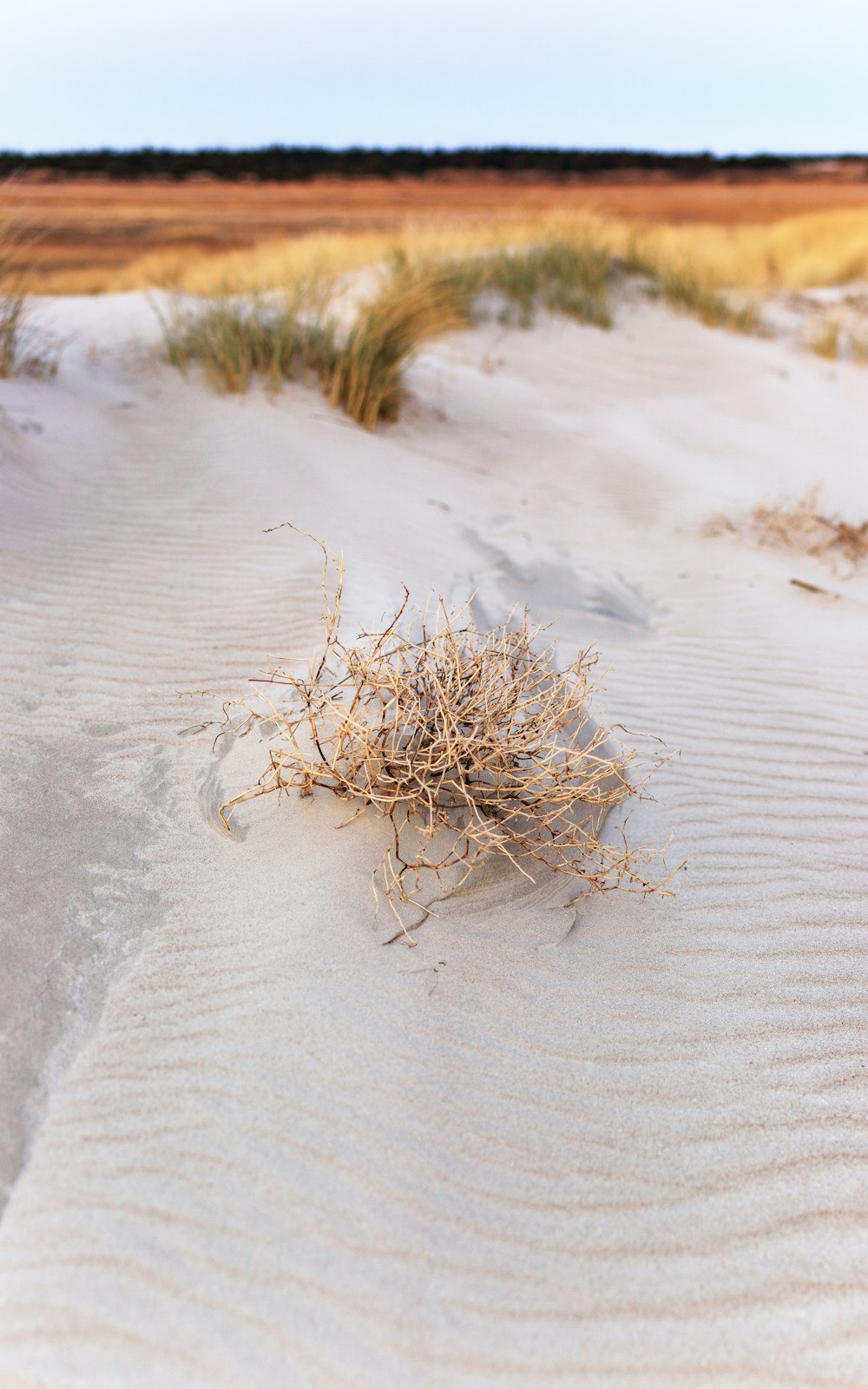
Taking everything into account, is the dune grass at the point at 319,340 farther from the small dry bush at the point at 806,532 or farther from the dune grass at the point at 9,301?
the small dry bush at the point at 806,532

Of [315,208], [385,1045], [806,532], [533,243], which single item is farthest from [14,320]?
[315,208]

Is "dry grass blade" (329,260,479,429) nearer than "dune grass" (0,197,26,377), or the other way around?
"dune grass" (0,197,26,377)

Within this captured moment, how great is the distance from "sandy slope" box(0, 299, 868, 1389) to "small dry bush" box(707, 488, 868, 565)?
1.57m

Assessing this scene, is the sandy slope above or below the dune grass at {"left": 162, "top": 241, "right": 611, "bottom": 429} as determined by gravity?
below

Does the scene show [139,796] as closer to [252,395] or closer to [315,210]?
[252,395]

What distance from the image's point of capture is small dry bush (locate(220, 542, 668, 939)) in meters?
2.65

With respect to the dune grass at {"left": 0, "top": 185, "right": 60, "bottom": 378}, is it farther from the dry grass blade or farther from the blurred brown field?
the blurred brown field

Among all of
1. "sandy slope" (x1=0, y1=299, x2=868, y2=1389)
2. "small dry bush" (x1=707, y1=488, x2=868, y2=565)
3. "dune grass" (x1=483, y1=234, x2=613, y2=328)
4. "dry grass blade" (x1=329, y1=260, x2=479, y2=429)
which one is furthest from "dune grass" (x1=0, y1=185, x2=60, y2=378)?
"dune grass" (x1=483, y1=234, x2=613, y2=328)

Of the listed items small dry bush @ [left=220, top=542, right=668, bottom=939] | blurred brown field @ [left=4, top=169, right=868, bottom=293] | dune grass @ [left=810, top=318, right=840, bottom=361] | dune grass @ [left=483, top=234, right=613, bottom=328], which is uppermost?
blurred brown field @ [left=4, top=169, right=868, bottom=293]

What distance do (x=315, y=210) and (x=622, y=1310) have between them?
2606 centimetres

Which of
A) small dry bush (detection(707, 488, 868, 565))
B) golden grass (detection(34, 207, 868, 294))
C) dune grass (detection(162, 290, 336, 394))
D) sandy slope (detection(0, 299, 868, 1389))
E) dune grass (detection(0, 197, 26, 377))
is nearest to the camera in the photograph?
sandy slope (detection(0, 299, 868, 1389))

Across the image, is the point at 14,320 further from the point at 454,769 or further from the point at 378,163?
the point at 378,163

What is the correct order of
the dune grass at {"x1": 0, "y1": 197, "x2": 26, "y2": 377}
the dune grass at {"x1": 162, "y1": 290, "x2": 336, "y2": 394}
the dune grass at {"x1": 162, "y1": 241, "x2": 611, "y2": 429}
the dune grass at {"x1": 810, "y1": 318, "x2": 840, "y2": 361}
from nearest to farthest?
the dune grass at {"x1": 0, "y1": 197, "x2": 26, "y2": 377}, the dune grass at {"x1": 162, "y1": 290, "x2": 336, "y2": 394}, the dune grass at {"x1": 162, "y1": 241, "x2": 611, "y2": 429}, the dune grass at {"x1": 810, "y1": 318, "x2": 840, "y2": 361}

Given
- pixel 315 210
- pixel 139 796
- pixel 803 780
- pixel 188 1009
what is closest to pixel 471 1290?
pixel 188 1009
